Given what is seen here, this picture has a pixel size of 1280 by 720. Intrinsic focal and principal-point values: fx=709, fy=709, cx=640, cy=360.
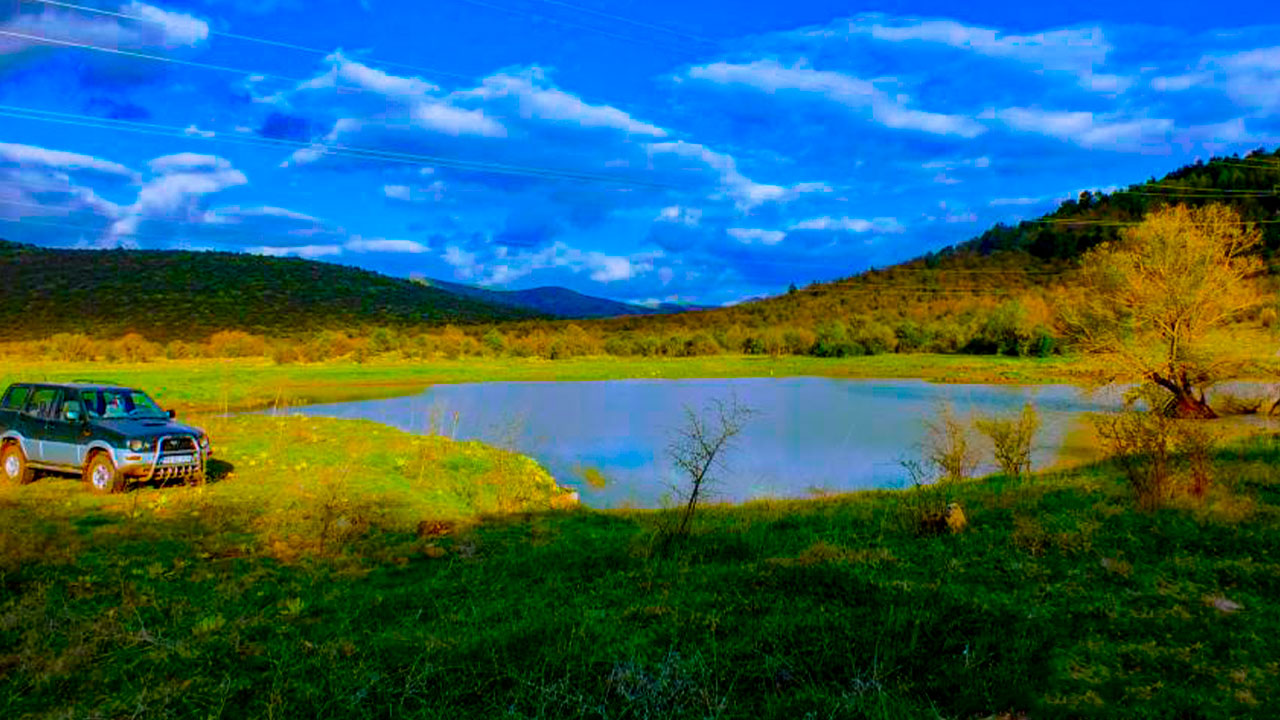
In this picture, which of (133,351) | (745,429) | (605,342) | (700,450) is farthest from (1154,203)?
(133,351)

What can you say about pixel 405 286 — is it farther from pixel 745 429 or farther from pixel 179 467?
pixel 179 467

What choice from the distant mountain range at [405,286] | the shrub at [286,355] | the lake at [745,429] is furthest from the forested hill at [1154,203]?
the shrub at [286,355]

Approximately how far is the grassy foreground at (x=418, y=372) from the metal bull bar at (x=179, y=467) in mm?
16344

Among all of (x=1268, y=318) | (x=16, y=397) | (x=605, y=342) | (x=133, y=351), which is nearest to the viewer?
(x=16, y=397)

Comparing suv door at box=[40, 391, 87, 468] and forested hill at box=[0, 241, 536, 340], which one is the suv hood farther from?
forested hill at box=[0, 241, 536, 340]

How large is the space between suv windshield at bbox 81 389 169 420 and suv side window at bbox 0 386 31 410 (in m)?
1.86

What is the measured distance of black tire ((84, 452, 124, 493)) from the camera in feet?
44.4

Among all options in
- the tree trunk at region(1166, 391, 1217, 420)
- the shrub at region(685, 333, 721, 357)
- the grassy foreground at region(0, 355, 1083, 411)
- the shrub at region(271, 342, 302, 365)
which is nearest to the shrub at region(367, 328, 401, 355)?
the grassy foreground at region(0, 355, 1083, 411)

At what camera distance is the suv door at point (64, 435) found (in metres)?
13.9

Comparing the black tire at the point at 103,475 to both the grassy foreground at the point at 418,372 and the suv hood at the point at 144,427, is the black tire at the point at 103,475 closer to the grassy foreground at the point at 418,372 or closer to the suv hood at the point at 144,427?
the suv hood at the point at 144,427

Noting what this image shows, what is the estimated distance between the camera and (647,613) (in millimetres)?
6922

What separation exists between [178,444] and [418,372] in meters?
49.8

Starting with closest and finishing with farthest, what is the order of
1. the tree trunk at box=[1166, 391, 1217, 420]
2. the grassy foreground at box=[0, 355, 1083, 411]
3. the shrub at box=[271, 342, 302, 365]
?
the tree trunk at box=[1166, 391, 1217, 420]
the grassy foreground at box=[0, 355, 1083, 411]
the shrub at box=[271, 342, 302, 365]

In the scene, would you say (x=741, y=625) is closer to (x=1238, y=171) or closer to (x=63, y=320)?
(x=63, y=320)
